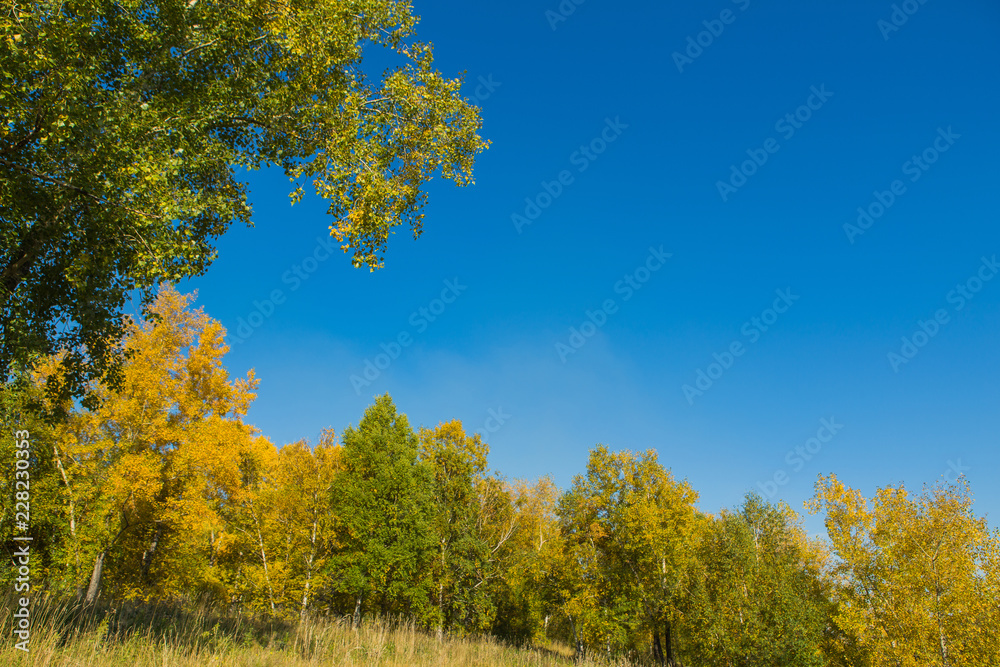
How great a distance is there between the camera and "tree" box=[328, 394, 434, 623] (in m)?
23.6

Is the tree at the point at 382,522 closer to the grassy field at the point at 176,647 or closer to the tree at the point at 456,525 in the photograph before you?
the tree at the point at 456,525

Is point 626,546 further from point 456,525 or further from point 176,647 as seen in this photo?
point 176,647

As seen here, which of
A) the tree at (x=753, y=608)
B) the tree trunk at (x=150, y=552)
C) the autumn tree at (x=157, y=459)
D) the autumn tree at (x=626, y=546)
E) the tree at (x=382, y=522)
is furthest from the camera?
the autumn tree at (x=626, y=546)

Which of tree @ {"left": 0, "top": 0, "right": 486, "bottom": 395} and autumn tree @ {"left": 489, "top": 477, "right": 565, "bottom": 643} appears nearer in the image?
tree @ {"left": 0, "top": 0, "right": 486, "bottom": 395}

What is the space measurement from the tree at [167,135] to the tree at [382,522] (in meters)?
17.8

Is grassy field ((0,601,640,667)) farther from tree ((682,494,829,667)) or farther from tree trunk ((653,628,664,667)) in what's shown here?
tree trunk ((653,628,664,667))

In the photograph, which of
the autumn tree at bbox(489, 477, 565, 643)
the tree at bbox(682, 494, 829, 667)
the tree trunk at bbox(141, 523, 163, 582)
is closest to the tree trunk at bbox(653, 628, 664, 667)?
the tree at bbox(682, 494, 829, 667)

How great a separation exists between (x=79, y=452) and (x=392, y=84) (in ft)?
60.8

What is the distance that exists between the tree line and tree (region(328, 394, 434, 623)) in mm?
104

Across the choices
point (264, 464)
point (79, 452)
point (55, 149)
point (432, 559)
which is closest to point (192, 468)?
point (79, 452)

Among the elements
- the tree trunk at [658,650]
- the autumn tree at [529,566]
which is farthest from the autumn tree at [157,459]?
the tree trunk at [658,650]

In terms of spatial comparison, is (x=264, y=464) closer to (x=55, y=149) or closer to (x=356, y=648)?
(x=356, y=648)

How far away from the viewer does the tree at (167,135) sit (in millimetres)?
5977

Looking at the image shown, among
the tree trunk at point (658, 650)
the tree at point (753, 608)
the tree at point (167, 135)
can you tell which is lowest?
the tree trunk at point (658, 650)
